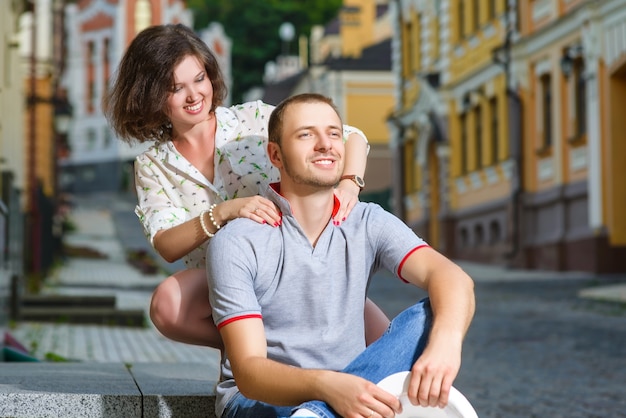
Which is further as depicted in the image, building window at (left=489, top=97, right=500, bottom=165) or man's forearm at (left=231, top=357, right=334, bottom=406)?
building window at (left=489, top=97, right=500, bottom=165)

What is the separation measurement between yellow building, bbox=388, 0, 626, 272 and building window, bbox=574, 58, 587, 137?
0.03m

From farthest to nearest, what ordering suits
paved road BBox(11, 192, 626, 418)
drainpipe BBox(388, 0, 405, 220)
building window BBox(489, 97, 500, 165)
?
drainpipe BBox(388, 0, 405, 220)
building window BBox(489, 97, 500, 165)
paved road BBox(11, 192, 626, 418)

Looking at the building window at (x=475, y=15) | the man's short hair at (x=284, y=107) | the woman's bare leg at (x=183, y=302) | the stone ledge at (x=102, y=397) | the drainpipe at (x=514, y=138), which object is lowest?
the stone ledge at (x=102, y=397)

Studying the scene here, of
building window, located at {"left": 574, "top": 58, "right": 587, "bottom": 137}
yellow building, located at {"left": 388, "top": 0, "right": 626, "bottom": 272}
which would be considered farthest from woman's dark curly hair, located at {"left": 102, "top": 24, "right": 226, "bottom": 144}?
building window, located at {"left": 574, "top": 58, "right": 587, "bottom": 137}

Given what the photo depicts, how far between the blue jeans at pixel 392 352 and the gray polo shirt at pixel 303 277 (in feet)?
0.74

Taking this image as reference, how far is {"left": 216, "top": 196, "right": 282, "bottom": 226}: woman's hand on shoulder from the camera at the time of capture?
4520 mm

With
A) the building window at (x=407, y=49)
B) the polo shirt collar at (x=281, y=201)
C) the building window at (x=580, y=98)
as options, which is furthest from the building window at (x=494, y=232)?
the polo shirt collar at (x=281, y=201)

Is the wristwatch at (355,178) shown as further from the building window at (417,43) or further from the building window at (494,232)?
the building window at (417,43)

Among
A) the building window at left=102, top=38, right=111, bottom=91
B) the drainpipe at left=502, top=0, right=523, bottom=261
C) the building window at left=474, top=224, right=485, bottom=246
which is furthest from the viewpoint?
the building window at left=102, top=38, right=111, bottom=91

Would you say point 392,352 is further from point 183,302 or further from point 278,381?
point 183,302

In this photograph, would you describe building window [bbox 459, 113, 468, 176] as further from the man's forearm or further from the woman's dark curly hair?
the man's forearm

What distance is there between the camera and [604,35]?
78.9 ft

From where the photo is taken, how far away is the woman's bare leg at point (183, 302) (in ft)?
15.8

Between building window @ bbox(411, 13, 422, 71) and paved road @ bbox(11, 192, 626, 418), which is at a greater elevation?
building window @ bbox(411, 13, 422, 71)
